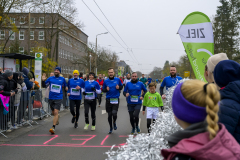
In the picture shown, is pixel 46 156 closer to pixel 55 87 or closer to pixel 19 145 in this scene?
pixel 19 145

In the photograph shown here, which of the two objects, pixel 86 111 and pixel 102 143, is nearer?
pixel 102 143

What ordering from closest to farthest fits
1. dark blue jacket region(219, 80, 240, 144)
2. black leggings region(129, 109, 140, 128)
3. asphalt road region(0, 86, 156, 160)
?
dark blue jacket region(219, 80, 240, 144), asphalt road region(0, 86, 156, 160), black leggings region(129, 109, 140, 128)

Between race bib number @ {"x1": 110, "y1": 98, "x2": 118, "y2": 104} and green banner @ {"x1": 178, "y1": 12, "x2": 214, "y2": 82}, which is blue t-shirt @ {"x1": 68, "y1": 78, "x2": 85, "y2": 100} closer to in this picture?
race bib number @ {"x1": 110, "y1": 98, "x2": 118, "y2": 104}

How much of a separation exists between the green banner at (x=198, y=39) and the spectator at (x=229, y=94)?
139 inches

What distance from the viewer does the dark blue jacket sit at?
185 centimetres

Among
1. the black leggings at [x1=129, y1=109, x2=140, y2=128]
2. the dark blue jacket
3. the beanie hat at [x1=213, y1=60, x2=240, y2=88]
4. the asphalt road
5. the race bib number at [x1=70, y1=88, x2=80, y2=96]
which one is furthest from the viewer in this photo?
the race bib number at [x1=70, y1=88, x2=80, y2=96]

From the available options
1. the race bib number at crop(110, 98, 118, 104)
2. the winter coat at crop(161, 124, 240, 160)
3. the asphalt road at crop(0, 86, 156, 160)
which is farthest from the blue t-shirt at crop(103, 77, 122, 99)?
the winter coat at crop(161, 124, 240, 160)

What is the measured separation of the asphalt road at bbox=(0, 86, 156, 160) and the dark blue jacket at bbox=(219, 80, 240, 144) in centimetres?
426

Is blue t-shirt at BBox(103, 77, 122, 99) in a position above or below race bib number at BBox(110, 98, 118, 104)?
above

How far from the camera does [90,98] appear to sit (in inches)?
364

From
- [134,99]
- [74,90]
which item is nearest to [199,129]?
[134,99]

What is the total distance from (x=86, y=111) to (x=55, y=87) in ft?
4.56

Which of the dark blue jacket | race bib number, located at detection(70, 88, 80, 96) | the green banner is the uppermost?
the green banner

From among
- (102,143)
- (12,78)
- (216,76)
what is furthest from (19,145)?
(216,76)
